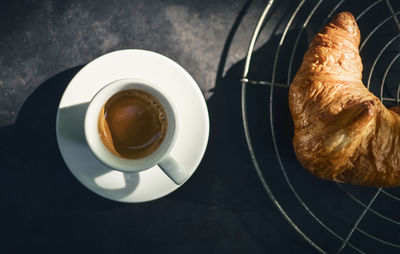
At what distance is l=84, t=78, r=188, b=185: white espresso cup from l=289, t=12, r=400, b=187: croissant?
0.43 meters

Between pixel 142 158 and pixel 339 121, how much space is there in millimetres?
618

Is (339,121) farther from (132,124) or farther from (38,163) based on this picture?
(38,163)

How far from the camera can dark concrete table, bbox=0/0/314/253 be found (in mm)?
1324

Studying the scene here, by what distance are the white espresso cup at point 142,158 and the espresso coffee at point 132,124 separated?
73mm

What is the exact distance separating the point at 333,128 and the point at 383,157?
0.65 feet

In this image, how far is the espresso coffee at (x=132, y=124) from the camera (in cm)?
109

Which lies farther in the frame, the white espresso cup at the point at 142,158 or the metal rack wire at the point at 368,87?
the metal rack wire at the point at 368,87

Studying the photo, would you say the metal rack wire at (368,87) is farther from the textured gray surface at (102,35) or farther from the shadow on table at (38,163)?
the shadow on table at (38,163)

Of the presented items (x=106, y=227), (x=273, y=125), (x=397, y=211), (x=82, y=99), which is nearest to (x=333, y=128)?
(x=273, y=125)

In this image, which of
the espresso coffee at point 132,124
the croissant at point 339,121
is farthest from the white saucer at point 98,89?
the croissant at point 339,121

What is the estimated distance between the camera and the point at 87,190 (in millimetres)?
1337

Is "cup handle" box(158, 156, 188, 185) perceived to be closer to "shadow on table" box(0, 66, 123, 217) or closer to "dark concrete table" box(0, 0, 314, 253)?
"dark concrete table" box(0, 0, 314, 253)

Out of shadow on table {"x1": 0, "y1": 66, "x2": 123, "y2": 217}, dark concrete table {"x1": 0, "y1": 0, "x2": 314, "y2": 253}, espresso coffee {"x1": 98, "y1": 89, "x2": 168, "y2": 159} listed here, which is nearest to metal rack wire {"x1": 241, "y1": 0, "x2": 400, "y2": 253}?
dark concrete table {"x1": 0, "y1": 0, "x2": 314, "y2": 253}

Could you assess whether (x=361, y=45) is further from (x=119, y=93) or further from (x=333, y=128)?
(x=119, y=93)
